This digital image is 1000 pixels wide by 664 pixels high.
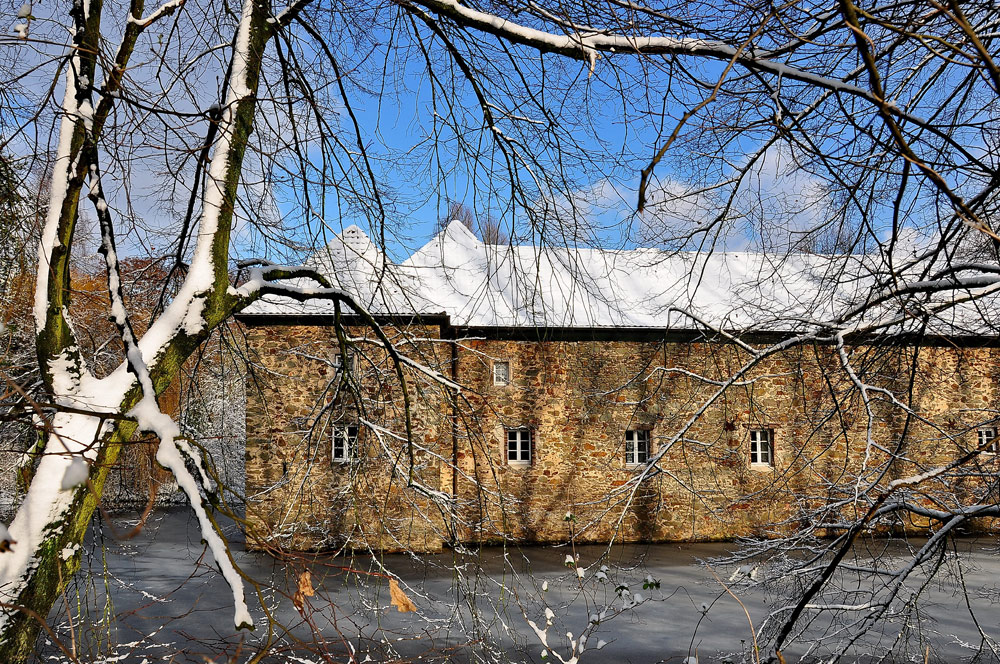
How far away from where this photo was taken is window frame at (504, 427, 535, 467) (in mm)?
13234

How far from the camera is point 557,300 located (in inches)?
571

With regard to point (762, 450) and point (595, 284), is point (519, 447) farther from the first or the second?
point (595, 284)

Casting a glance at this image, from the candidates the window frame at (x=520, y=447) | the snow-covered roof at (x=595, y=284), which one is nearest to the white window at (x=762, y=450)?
the window frame at (x=520, y=447)

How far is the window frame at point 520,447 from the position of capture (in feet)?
43.4

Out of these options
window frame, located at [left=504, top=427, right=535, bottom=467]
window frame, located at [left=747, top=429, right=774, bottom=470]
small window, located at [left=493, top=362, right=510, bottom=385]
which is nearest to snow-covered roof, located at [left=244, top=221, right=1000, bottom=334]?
small window, located at [left=493, top=362, right=510, bottom=385]

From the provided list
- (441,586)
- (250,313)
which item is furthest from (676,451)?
(250,313)

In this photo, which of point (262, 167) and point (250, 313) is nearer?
point (262, 167)

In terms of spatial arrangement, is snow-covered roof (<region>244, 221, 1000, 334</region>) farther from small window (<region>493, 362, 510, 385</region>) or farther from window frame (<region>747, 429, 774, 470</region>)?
window frame (<region>747, 429, 774, 470</region>)

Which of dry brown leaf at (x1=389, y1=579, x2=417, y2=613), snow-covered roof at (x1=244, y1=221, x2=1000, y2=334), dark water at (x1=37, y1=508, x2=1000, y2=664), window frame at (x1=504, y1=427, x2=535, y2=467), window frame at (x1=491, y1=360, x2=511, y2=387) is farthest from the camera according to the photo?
window frame at (x1=504, y1=427, x2=535, y2=467)

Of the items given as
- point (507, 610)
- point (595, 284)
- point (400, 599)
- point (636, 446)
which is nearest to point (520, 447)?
point (636, 446)

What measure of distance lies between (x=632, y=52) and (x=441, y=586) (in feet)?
29.7

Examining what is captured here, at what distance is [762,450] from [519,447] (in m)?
4.98

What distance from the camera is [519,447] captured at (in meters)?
13.4

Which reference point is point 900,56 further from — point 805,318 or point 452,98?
point 452,98
